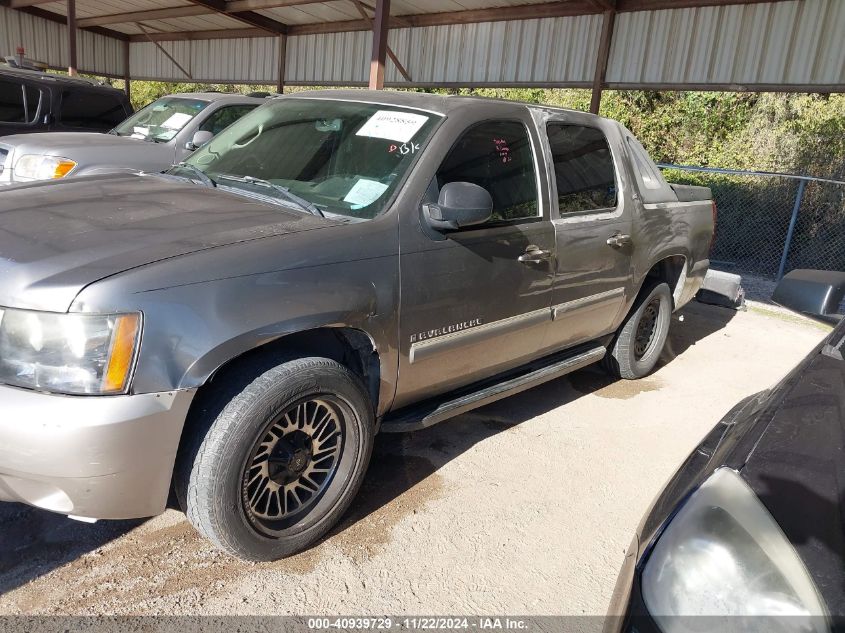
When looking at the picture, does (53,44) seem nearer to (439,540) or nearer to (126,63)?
(126,63)

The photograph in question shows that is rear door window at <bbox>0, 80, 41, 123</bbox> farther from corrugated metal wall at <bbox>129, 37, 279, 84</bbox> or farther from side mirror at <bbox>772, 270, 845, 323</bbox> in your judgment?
side mirror at <bbox>772, 270, 845, 323</bbox>

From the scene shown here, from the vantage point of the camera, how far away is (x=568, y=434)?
169 inches

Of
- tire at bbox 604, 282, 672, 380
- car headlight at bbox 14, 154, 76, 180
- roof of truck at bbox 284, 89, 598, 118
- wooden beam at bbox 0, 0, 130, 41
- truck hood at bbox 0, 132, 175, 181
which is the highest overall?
wooden beam at bbox 0, 0, 130, 41

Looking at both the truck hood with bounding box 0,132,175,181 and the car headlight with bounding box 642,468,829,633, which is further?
the truck hood with bounding box 0,132,175,181

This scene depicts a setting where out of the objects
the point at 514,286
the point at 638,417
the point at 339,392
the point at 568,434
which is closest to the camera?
the point at 339,392

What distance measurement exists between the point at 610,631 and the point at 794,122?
16604 millimetres

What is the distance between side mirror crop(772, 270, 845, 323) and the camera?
2537 mm

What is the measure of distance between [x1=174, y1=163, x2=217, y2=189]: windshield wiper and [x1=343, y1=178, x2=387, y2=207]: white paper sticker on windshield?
727 mm

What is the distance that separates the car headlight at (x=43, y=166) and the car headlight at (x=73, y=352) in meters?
5.01

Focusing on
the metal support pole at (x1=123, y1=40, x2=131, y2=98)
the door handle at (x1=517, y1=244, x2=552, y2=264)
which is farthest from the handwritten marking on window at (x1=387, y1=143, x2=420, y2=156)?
the metal support pole at (x1=123, y1=40, x2=131, y2=98)

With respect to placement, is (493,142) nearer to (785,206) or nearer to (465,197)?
(465,197)

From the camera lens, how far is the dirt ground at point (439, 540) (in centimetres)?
260

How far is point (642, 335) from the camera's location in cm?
534

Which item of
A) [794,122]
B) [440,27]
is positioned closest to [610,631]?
[440,27]
